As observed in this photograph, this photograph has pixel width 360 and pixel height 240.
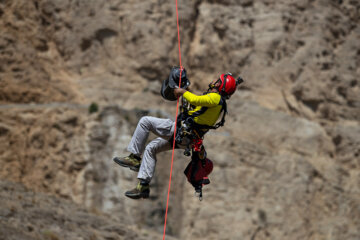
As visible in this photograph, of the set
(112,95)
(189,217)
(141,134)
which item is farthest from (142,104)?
(141,134)

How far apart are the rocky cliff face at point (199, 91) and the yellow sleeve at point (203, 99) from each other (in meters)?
13.1

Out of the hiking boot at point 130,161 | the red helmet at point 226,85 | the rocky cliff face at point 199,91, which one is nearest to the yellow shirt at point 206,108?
the red helmet at point 226,85

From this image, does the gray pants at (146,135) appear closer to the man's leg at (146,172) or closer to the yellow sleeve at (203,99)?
the man's leg at (146,172)

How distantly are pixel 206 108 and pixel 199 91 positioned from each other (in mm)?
18967

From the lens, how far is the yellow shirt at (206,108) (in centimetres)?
1030

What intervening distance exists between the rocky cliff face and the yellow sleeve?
43.0 feet

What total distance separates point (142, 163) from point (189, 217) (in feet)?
48.1

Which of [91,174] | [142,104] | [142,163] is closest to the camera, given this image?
[142,163]

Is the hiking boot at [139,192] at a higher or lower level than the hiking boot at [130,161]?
lower

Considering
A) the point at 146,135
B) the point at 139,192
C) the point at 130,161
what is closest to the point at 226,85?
the point at 146,135

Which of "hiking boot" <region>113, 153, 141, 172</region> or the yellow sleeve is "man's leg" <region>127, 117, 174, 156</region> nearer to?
"hiking boot" <region>113, 153, 141, 172</region>

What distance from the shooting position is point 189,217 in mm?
25047

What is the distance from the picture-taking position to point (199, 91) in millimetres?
29547

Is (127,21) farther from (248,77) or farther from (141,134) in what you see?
(141,134)
